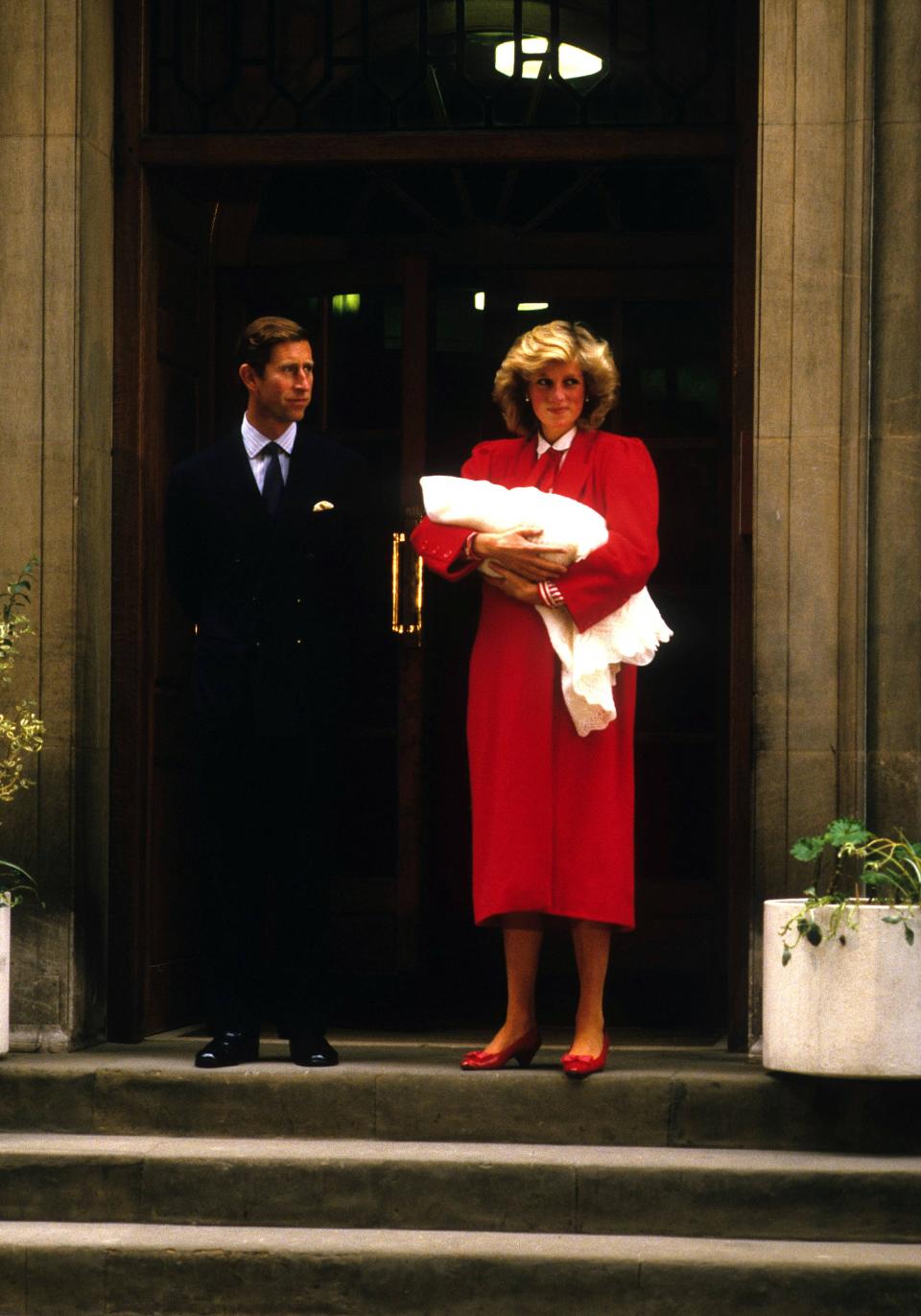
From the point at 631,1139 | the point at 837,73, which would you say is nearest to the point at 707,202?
the point at 837,73

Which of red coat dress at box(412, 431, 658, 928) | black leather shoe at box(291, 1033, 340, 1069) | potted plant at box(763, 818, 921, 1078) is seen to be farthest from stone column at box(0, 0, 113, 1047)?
potted plant at box(763, 818, 921, 1078)

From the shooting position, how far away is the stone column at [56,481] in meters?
6.61

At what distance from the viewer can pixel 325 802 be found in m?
6.32

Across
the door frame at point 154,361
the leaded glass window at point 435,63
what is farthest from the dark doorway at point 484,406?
the door frame at point 154,361

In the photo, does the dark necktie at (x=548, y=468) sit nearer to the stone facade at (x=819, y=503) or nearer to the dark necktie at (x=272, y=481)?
the stone facade at (x=819, y=503)

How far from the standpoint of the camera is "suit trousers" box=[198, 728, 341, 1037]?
247 inches

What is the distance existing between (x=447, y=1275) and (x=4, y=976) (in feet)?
5.48

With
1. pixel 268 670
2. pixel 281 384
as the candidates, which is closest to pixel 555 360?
pixel 281 384

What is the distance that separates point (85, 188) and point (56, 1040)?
8.72 feet

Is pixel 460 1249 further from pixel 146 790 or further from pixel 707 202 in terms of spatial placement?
pixel 707 202

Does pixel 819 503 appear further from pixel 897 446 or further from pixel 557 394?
pixel 557 394

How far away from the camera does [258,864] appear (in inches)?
252

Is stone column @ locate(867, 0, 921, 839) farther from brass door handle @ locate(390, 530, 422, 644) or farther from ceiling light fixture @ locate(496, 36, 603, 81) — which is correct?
brass door handle @ locate(390, 530, 422, 644)

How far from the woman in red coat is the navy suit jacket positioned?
35 centimetres
